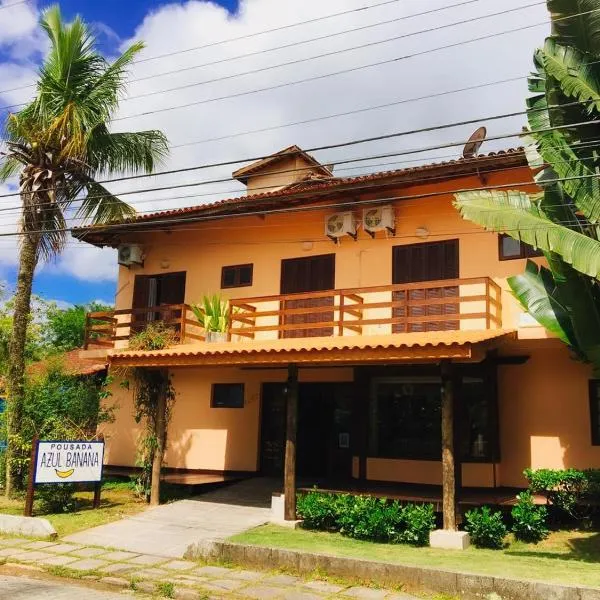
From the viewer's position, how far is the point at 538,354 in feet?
43.2

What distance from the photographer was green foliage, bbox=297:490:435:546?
10.6 metres

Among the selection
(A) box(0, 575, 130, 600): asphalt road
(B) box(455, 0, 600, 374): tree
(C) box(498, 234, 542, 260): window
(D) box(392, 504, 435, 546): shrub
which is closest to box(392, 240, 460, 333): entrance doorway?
(C) box(498, 234, 542, 260): window

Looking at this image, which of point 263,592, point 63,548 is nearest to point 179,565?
point 263,592

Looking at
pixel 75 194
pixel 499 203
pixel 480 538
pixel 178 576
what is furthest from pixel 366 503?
pixel 75 194

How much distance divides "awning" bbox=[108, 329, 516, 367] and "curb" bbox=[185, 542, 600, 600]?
361cm

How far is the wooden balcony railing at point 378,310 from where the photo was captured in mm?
13125

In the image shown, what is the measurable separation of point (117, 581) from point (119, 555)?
1.54 m

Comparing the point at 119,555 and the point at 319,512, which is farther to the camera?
the point at 319,512

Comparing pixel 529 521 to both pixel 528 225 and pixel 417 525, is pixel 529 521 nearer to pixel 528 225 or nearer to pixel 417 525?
pixel 417 525

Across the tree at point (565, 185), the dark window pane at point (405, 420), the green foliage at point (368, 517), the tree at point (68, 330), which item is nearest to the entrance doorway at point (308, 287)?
the dark window pane at point (405, 420)

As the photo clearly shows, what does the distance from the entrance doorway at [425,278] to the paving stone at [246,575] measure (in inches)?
235

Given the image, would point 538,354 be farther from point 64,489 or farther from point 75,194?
point 75,194

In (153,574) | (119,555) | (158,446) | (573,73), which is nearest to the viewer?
(153,574)

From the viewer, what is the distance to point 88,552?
1024 cm
